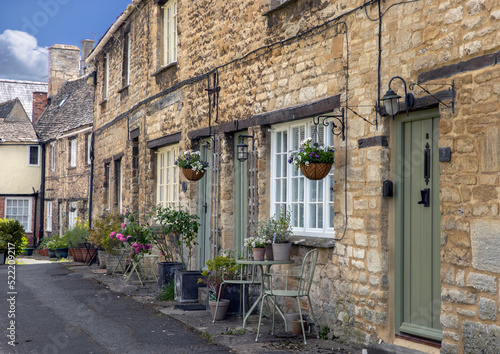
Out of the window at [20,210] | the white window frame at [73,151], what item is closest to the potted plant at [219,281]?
the white window frame at [73,151]

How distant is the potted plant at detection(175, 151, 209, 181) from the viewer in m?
9.47

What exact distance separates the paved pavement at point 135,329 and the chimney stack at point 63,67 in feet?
67.8

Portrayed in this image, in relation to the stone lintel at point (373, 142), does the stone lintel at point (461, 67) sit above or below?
above

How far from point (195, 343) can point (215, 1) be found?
561 cm

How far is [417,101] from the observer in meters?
5.53

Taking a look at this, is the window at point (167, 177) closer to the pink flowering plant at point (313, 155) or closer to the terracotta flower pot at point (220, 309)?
the terracotta flower pot at point (220, 309)

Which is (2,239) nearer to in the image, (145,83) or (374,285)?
(145,83)

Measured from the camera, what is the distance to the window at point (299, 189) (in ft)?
23.1

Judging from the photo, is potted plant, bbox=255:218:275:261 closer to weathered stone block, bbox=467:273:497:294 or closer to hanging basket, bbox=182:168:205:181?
hanging basket, bbox=182:168:205:181

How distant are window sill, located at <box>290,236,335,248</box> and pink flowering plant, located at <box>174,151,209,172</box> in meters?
2.58

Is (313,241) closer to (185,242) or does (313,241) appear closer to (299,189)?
(299,189)

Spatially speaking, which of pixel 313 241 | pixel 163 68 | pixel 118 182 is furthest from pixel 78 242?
pixel 313 241

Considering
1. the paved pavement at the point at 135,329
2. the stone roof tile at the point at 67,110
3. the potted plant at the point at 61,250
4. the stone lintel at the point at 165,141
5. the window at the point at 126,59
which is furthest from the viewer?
the stone roof tile at the point at 67,110

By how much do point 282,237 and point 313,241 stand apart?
474 millimetres
